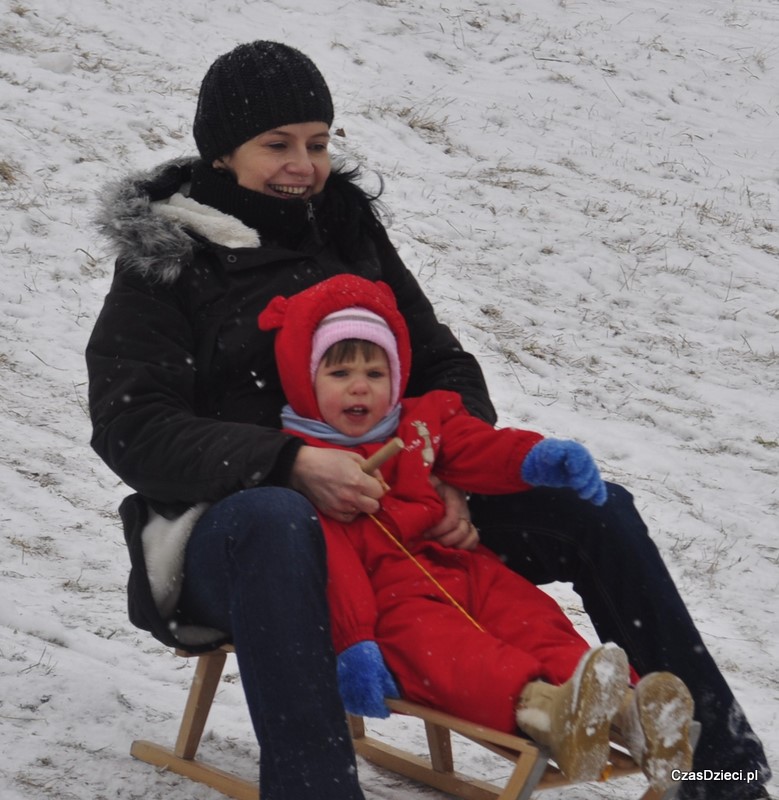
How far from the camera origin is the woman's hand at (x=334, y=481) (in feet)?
8.45

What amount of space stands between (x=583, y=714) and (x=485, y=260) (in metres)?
5.74

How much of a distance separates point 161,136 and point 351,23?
3365 millimetres

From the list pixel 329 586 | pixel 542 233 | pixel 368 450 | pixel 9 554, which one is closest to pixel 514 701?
pixel 329 586

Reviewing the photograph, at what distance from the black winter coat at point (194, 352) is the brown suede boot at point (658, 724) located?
87 centimetres

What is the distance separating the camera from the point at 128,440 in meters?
2.68

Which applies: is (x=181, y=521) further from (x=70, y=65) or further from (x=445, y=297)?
(x=70, y=65)

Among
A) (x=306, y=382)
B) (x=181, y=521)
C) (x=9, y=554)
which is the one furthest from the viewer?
(x=9, y=554)

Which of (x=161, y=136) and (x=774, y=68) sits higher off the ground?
(x=774, y=68)

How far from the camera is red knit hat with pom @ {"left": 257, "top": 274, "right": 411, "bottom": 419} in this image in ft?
9.37

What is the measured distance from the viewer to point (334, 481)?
2574 millimetres
